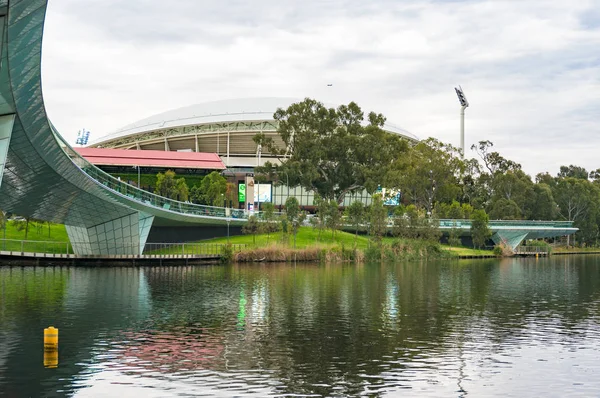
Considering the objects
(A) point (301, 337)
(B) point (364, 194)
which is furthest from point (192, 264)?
(B) point (364, 194)

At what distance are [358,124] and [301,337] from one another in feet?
277

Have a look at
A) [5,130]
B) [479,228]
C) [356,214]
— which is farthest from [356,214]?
[5,130]

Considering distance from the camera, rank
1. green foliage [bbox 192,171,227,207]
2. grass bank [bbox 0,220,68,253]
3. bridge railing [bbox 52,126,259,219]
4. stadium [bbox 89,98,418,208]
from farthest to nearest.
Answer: stadium [bbox 89,98,418,208] < green foliage [bbox 192,171,227,207] < grass bank [bbox 0,220,68,253] < bridge railing [bbox 52,126,259,219]

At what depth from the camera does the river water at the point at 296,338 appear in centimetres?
2320

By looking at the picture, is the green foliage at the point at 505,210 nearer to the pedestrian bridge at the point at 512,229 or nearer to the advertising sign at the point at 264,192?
the pedestrian bridge at the point at 512,229

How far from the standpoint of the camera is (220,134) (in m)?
154

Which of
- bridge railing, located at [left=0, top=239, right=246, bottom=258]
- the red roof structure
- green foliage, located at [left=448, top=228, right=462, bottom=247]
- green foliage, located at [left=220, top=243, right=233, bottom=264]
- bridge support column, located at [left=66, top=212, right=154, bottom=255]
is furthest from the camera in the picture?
the red roof structure

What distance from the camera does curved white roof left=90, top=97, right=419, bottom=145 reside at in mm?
153375

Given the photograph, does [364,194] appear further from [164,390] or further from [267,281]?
[164,390]

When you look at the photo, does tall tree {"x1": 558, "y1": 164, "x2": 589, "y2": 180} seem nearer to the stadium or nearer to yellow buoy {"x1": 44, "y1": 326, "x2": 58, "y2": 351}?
the stadium

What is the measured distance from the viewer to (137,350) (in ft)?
92.4

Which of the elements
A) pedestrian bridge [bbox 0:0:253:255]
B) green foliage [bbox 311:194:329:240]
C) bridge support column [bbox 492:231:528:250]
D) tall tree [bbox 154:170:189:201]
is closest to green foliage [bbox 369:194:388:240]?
green foliage [bbox 311:194:329:240]

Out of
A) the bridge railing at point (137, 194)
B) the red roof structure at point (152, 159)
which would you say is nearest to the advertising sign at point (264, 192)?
the red roof structure at point (152, 159)

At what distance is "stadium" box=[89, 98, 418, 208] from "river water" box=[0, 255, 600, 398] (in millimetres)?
96010
